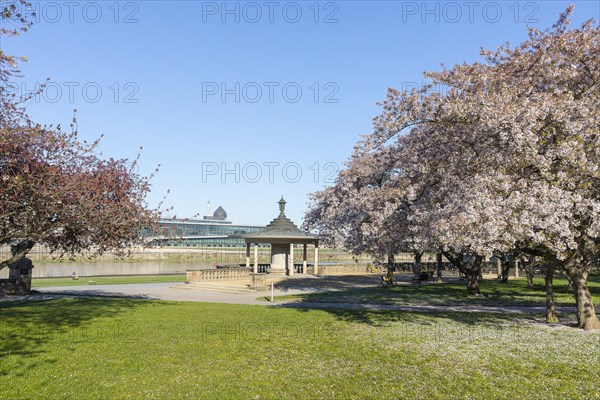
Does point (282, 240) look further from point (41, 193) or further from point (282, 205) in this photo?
point (41, 193)

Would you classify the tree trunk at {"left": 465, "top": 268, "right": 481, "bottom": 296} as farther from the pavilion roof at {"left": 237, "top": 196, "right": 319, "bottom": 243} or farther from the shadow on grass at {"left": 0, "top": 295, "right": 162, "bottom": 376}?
the shadow on grass at {"left": 0, "top": 295, "right": 162, "bottom": 376}

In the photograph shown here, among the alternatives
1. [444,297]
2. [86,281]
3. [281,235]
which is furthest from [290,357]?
[86,281]

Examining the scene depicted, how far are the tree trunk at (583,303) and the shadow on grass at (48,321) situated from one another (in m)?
17.0

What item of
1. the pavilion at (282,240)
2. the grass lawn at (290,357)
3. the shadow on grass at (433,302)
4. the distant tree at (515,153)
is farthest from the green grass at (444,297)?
the pavilion at (282,240)

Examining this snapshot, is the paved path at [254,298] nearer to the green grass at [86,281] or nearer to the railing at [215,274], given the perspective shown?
the railing at [215,274]

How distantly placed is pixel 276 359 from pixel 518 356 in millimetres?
7061

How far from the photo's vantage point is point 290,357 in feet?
43.0

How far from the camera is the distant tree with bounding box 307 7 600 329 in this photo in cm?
1448

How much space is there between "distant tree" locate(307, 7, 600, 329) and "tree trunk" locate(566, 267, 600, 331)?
38mm

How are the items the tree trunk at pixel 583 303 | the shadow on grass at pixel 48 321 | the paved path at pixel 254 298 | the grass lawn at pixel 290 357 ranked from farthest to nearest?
1. the paved path at pixel 254 298
2. the tree trunk at pixel 583 303
3. the shadow on grass at pixel 48 321
4. the grass lawn at pixel 290 357

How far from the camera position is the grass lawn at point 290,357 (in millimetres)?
10227

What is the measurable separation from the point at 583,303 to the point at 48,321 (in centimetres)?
2124

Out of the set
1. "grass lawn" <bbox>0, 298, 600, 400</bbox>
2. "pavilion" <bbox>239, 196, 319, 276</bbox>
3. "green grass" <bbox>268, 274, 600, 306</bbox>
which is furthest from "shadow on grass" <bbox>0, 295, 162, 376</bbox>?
"pavilion" <bbox>239, 196, 319, 276</bbox>

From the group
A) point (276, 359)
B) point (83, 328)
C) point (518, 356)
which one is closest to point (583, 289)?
point (518, 356)
